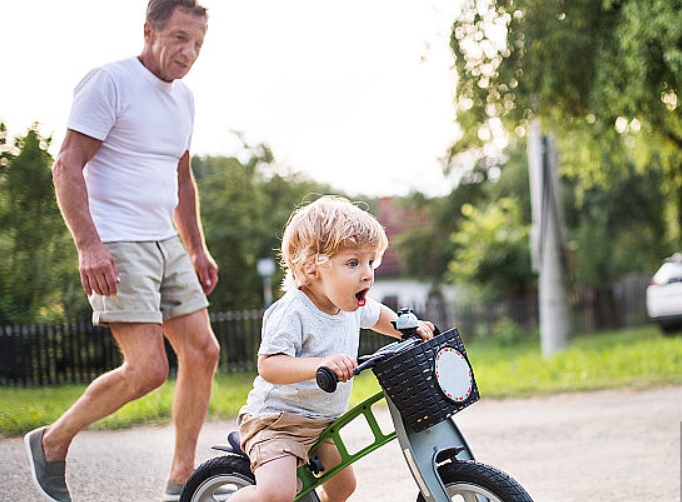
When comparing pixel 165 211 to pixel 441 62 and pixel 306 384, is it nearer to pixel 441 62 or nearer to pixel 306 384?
pixel 306 384

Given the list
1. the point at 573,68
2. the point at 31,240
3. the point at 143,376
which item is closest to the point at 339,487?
the point at 143,376

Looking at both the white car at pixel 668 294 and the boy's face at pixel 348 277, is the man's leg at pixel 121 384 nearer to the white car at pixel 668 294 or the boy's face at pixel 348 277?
the boy's face at pixel 348 277

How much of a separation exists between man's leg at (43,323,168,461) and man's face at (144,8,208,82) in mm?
941

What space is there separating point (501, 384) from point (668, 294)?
24.0ft

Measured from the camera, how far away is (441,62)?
27.3ft

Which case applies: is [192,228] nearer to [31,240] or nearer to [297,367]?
[297,367]

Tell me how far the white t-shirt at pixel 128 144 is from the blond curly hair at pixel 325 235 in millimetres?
915

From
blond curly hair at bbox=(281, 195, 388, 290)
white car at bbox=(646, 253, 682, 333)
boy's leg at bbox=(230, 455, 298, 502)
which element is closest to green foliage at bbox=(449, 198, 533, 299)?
white car at bbox=(646, 253, 682, 333)

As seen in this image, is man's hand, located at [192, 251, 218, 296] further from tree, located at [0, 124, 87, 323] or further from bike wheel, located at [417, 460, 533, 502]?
tree, located at [0, 124, 87, 323]

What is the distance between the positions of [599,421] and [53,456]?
4.08 metres

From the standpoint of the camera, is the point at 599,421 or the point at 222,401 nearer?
the point at 599,421

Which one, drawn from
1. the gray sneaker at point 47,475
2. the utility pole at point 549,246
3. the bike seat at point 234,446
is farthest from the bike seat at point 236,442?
the utility pole at point 549,246

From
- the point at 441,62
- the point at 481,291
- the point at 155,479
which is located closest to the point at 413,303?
the point at 481,291

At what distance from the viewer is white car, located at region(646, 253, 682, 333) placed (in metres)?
14.1
